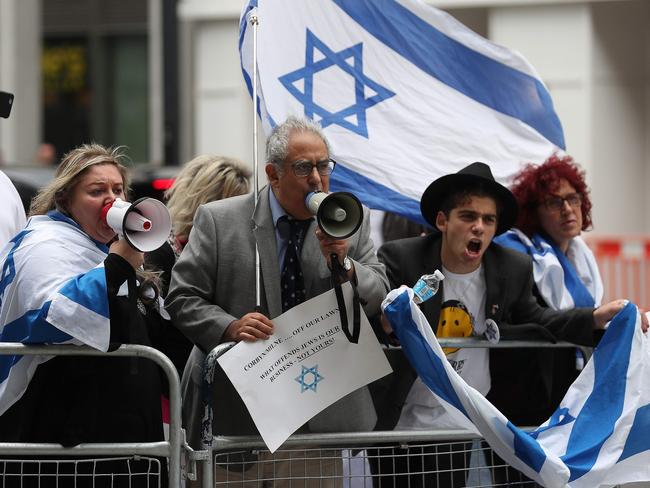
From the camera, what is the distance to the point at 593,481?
16.5 ft

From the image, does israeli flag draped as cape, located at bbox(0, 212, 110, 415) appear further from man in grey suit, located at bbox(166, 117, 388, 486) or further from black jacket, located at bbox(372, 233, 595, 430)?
black jacket, located at bbox(372, 233, 595, 430)

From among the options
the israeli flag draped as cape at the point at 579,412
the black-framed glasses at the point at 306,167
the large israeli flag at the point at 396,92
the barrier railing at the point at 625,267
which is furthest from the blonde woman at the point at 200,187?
the barrier railing at the point at 625,267

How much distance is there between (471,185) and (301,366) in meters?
1.19

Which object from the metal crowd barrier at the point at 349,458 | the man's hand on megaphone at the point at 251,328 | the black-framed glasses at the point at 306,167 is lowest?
the metal crowd barrier at the point at 349,458

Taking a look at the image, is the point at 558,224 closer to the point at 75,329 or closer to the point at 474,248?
the point at 474,248

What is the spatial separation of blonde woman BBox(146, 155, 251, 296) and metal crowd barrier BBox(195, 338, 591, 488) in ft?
4.76

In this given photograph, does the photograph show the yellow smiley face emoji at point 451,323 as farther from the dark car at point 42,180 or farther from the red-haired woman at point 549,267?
the dark car at point 42,180

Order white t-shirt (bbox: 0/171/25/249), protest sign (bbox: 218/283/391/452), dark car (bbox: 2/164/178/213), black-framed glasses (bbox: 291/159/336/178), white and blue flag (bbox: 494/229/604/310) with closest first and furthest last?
protest sign (bbox: 218/283/391/452), black-framed glasses (bbox: 291/159/336/178), white t-shirt (bbox: 0/171/25/249), white and blue flag (bbox: 494/229/604/310), dark car (bbox: 2/164/178/213)

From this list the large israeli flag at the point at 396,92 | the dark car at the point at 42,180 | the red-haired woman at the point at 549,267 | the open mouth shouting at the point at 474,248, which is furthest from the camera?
the dark car at the point at 42,180

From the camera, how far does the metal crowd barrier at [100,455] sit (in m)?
4.83

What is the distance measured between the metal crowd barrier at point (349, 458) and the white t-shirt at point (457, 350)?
179 millimetres

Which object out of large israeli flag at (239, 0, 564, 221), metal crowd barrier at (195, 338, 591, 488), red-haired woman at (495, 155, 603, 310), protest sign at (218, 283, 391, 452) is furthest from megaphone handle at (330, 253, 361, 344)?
red-haired woman at (495, 155, 603, 310)

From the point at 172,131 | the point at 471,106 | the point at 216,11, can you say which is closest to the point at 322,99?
the point at 471,106

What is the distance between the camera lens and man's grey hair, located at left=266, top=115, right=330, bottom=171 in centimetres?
520
